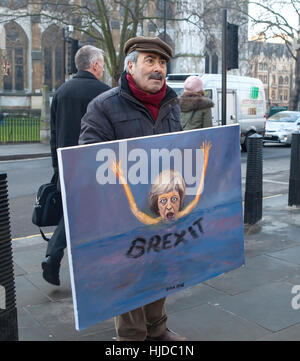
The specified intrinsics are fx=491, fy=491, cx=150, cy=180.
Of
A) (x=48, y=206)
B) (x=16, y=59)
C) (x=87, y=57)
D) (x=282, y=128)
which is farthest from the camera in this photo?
(x=16, y=59)

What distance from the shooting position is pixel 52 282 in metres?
4.08

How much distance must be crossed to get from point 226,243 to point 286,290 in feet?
3.97

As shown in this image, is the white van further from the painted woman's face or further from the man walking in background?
the painted woman's face

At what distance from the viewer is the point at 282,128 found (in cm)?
1933

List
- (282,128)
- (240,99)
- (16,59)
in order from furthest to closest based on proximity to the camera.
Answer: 1. (16,59)
2. (282,128)
3. (240,99)

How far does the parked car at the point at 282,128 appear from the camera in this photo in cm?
1905

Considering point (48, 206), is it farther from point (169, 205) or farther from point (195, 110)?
point (195, 110)

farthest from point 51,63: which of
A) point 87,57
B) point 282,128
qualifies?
point 87,57

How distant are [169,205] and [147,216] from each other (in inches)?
6.3

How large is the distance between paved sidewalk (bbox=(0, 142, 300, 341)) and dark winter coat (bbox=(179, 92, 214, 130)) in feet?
5.40

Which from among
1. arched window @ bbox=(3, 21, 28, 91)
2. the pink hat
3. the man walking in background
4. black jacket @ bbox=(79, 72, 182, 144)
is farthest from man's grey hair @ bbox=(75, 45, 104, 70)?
arched window @ bbox=(3, 21, 28, 91)

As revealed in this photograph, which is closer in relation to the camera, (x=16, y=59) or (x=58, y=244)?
(x=58, y=244)

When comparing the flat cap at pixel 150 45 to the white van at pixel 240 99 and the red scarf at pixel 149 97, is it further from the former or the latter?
the white van at pixel 240 99

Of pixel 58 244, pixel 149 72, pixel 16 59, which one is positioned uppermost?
pixel 16 59
